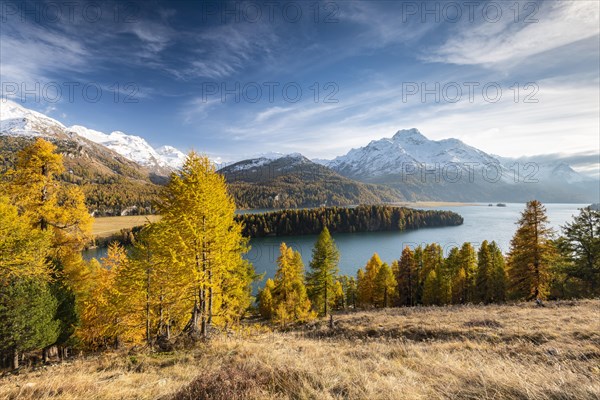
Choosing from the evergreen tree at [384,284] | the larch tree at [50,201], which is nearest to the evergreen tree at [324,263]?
the evergreen tree at [384,284]

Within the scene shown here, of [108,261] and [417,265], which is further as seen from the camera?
[417,265]

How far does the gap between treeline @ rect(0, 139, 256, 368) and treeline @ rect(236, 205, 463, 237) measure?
125429 mm

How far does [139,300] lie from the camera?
17812 mm

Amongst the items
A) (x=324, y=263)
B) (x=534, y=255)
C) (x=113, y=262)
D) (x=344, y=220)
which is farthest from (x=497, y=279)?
(x=344, y=220)

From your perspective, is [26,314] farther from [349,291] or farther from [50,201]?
[349,291]

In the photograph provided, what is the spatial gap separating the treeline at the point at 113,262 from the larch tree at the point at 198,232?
45 mm

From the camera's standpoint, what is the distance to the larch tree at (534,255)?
1055 inches

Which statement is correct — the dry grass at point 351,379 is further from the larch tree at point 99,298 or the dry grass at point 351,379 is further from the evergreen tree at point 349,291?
the evergreen tree at point 349,291

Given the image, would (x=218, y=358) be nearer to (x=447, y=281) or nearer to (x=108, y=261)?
(x=108, y=261)

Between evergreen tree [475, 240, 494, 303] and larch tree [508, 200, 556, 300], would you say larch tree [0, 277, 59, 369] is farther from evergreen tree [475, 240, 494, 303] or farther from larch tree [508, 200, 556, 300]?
evergreen tree [475, 240, 494, 303]

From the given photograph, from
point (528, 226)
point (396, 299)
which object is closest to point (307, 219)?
point (396, 299)

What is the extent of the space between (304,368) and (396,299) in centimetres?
4922

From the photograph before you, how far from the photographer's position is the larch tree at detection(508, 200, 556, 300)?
26.8m

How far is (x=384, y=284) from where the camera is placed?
134 feet
